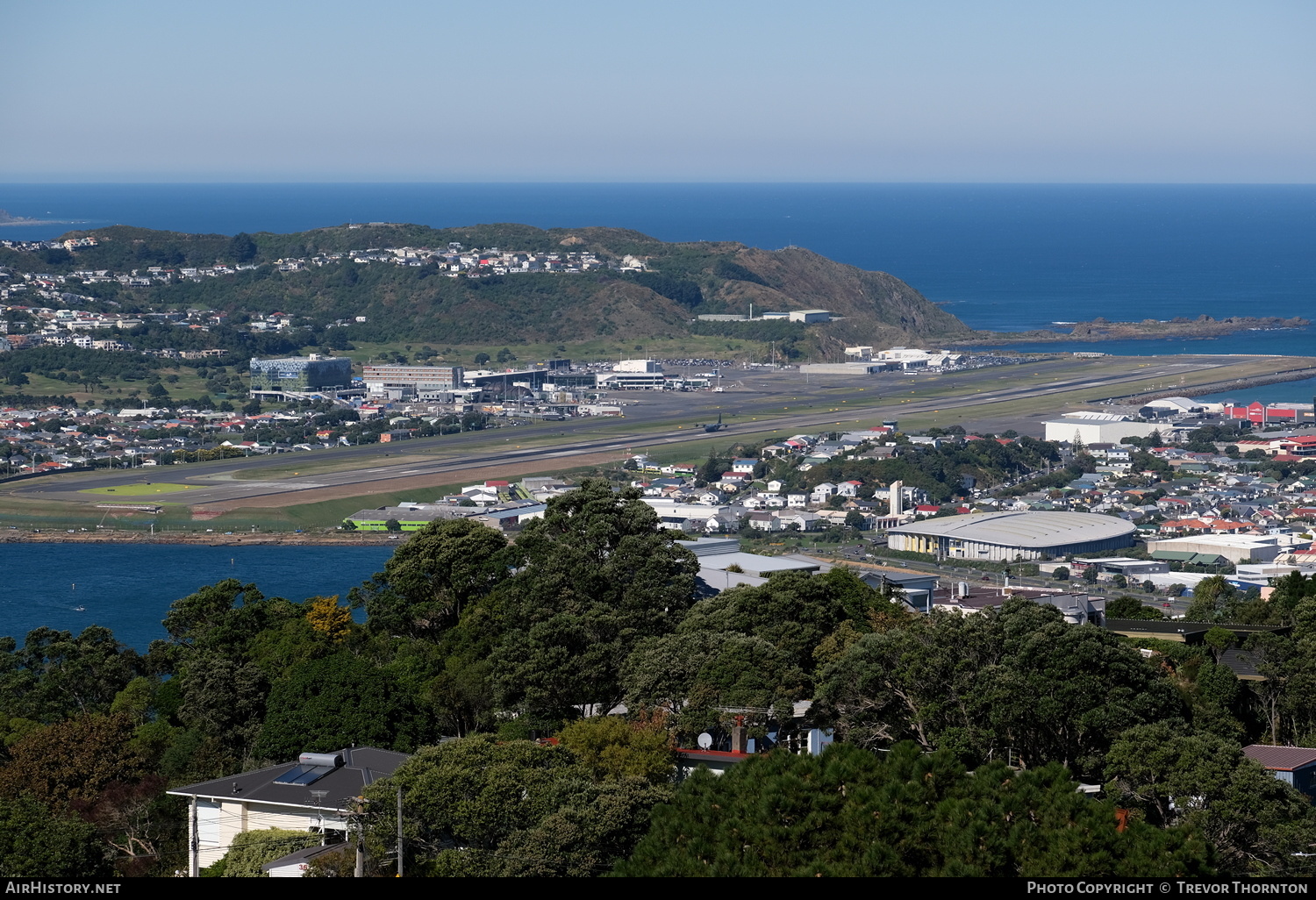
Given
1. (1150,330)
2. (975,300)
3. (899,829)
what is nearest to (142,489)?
(899,829)

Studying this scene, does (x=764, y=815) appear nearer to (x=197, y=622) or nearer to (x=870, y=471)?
(x=197, y=622)

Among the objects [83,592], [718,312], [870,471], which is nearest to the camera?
[83,592]

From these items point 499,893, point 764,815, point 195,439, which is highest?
point 499,893

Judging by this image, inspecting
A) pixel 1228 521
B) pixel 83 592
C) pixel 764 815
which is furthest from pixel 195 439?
pixel 764 815

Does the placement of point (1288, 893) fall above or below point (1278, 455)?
above

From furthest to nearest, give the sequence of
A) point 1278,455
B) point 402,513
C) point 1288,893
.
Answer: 1. point 1278,455
2. point 402,513
3. point 1288,893

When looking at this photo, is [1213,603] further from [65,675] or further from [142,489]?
[142,489]

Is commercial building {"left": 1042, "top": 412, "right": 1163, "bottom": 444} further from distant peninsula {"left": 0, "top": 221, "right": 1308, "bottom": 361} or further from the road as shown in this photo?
distant peninsula {"left": 0, "top": 221, "right": 1308, "bottom": 361}
